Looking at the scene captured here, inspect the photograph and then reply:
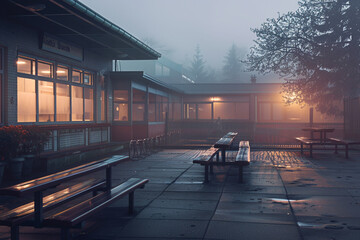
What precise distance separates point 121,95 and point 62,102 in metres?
4.93

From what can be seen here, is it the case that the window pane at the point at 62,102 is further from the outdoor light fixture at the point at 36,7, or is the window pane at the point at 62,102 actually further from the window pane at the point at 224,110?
the window pane at the point at 224,110

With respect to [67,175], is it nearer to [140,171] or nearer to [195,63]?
[140,171]

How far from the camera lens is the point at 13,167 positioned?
30.7ft

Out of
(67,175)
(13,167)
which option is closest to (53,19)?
(13,167)

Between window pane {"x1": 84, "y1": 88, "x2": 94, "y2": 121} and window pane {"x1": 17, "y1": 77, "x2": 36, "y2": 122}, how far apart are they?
3869 millimetres

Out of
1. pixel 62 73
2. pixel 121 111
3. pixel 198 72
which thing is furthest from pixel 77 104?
pixel 198 72

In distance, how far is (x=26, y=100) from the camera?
39.1ft

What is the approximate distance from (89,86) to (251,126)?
11458 mm

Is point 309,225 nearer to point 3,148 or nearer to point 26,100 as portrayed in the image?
point 3,148

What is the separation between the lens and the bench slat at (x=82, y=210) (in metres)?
4.07

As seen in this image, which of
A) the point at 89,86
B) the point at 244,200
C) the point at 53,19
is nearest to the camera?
the point at 244,200

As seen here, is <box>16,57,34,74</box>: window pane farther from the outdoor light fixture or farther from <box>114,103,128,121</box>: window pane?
<box>114,103,128,121</box>: window pane

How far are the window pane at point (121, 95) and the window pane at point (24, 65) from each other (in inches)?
264

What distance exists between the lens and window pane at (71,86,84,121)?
48.9ft
